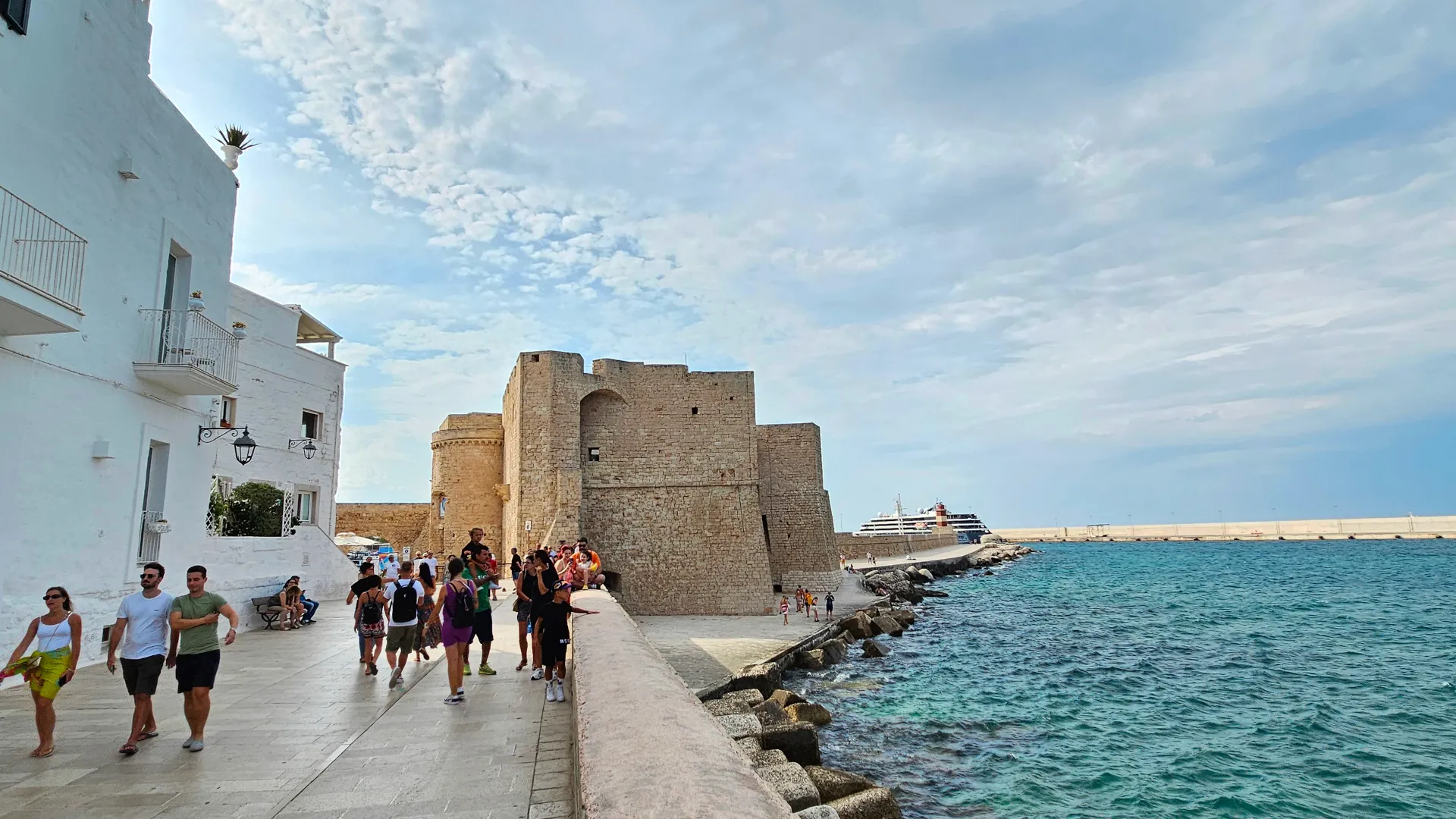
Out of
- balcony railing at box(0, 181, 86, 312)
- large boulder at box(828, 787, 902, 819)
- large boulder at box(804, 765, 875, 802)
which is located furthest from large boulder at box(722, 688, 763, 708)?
balcony railing at box(0, 181, 86, 312)

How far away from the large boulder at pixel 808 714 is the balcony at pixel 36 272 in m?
9.69

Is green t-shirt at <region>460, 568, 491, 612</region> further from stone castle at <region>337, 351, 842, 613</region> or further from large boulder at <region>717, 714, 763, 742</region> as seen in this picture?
stone castle at <region>337, 351, 842, 613</region>

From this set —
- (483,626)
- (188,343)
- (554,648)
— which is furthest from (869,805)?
(188,343)

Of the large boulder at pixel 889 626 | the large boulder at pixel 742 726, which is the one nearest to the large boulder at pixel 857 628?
the large boulder at pixel 889 626

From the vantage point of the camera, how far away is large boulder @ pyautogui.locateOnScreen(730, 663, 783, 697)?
13.0 meters

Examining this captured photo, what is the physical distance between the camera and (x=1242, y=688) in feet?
49.0

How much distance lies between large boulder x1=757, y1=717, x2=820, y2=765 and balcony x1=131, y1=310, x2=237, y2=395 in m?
7.92

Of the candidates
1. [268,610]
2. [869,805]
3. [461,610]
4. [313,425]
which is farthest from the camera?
[313,425]

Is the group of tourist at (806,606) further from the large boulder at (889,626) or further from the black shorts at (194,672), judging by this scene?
the black shorts at (194,672)

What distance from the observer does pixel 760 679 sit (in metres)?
13.2

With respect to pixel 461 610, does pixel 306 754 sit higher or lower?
lower

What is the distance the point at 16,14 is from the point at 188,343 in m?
3.80

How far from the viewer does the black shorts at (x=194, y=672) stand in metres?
5.23

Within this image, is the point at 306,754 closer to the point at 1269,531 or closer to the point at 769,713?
the point at 769,713
